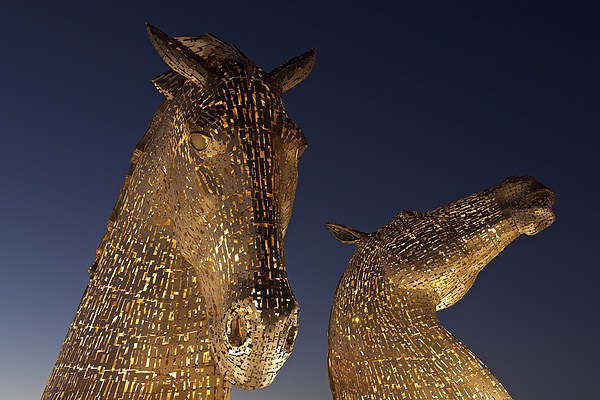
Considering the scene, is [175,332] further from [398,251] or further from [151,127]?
[398,251]

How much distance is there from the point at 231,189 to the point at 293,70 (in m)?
0.56

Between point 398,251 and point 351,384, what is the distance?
26.2 inches

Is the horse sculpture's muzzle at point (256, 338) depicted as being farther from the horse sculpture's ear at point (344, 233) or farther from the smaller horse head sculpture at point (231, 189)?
the horse sculpture's ear at point (344, 233)

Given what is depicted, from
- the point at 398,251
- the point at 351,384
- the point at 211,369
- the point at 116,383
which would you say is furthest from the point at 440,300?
the point at 116,383

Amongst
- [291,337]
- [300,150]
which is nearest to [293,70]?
[300,150]

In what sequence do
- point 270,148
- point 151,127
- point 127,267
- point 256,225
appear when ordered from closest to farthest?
1. point 256,225
2. point 270,148
3. point 127,267
4. point 151,127

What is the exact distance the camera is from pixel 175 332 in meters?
1.40

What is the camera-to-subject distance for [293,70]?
1621mm

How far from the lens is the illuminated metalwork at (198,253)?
3.65 feet

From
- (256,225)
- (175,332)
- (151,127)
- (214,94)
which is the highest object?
(151,127)

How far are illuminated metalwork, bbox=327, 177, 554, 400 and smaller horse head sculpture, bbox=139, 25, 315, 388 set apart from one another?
1.15m

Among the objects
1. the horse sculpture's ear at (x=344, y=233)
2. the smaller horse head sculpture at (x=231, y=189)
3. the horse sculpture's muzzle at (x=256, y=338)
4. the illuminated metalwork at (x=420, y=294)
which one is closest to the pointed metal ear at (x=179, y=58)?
the smaller horse head sculpture at (x=231, y=189)

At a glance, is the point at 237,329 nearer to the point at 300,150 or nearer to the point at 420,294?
the point at 300,150

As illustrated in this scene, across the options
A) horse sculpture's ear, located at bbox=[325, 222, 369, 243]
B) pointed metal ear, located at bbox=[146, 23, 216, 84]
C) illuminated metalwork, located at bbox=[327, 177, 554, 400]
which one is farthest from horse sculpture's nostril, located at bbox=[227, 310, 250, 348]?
horse sculpture's ear, located at bbox=[325, 222, 369, 243]
